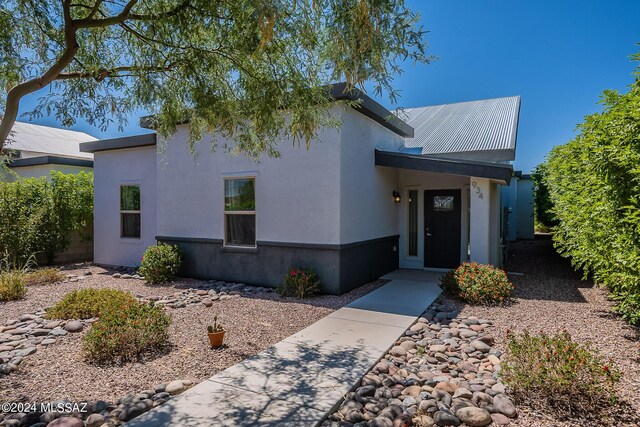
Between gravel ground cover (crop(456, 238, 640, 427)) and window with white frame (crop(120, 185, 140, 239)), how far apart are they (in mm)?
9458

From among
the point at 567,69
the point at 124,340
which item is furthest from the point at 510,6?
the point at 124,340

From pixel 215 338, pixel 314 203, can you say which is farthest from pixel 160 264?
pixel 215 338

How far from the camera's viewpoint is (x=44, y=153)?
55.8ft

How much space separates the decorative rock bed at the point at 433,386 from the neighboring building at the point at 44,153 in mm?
11632

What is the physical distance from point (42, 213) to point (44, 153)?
7.94 m

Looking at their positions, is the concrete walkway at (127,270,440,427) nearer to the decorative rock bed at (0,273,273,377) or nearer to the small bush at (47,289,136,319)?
the decorative rock bed at (0,273,273,377)

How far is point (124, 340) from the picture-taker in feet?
14.1

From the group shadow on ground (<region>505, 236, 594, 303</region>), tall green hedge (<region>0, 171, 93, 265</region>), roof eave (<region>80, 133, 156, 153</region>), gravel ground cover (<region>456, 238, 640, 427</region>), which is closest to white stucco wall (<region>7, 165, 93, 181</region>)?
tall green hedge (<region>0, 171, 93, 265</region>)

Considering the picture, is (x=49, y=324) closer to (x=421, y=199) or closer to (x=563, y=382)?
(x=563, y=382)

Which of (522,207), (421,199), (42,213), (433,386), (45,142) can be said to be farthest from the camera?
(522,207)

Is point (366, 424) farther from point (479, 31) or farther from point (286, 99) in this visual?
point (479, 31)

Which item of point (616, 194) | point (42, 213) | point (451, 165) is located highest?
point (451, 165)

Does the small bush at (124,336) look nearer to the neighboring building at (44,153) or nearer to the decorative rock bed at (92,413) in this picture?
the decorative rock bed at (92,413)

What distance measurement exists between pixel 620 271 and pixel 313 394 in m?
4.95
